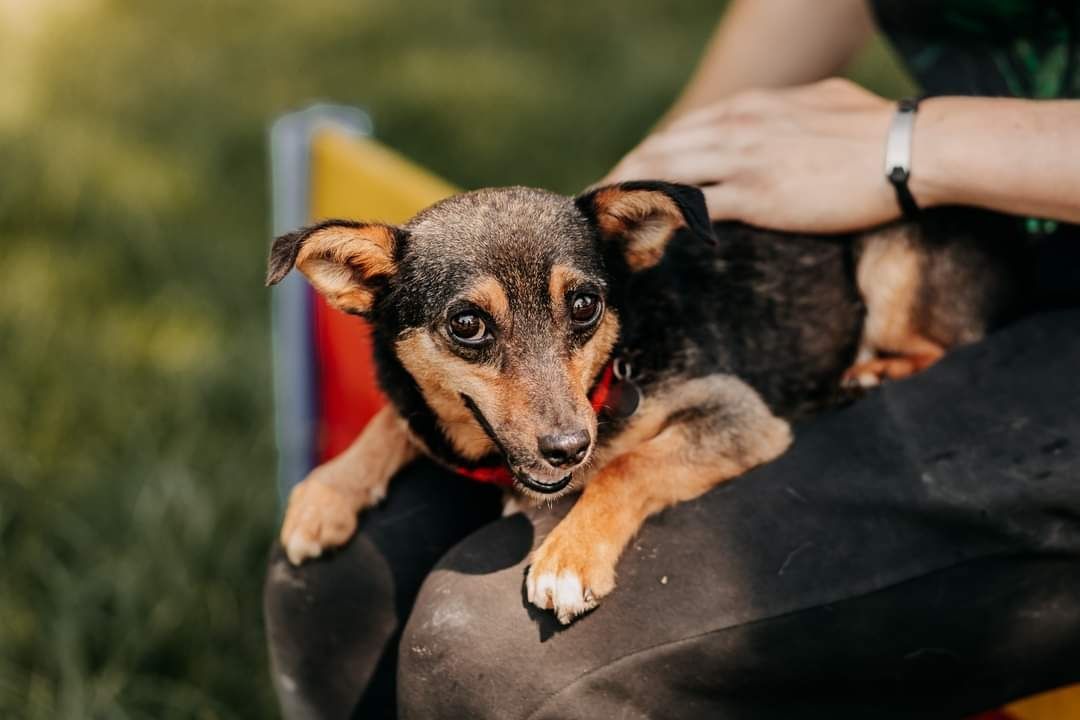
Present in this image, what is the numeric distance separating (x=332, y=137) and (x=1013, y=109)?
207 cm

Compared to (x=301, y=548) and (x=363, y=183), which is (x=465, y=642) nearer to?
(x=301, y=548)

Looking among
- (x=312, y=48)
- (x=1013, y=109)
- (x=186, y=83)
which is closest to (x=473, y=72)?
(x=312, y=48)

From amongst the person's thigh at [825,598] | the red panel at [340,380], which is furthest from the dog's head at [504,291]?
the red panel at [340,380]

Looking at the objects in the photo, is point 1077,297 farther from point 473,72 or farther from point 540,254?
point 473,72

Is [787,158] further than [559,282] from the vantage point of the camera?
Yes

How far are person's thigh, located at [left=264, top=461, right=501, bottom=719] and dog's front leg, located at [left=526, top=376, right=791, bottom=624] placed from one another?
35 centimetres

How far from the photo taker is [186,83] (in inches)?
240

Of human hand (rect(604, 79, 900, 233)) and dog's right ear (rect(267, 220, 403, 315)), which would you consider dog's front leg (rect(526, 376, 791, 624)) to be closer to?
human hand (rect(604, 79, 900, 233))

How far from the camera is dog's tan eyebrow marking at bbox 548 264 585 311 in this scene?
2.12 meters

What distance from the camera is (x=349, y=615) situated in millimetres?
2150

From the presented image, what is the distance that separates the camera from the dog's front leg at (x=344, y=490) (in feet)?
7.14

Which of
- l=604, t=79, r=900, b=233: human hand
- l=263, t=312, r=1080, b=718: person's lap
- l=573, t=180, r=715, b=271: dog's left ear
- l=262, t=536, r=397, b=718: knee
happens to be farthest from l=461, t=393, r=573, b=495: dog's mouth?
l=604, t=79, r=900, b=233: human hand

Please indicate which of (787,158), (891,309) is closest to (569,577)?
(787,158)

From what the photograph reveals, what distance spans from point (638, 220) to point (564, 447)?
0.56 meters
